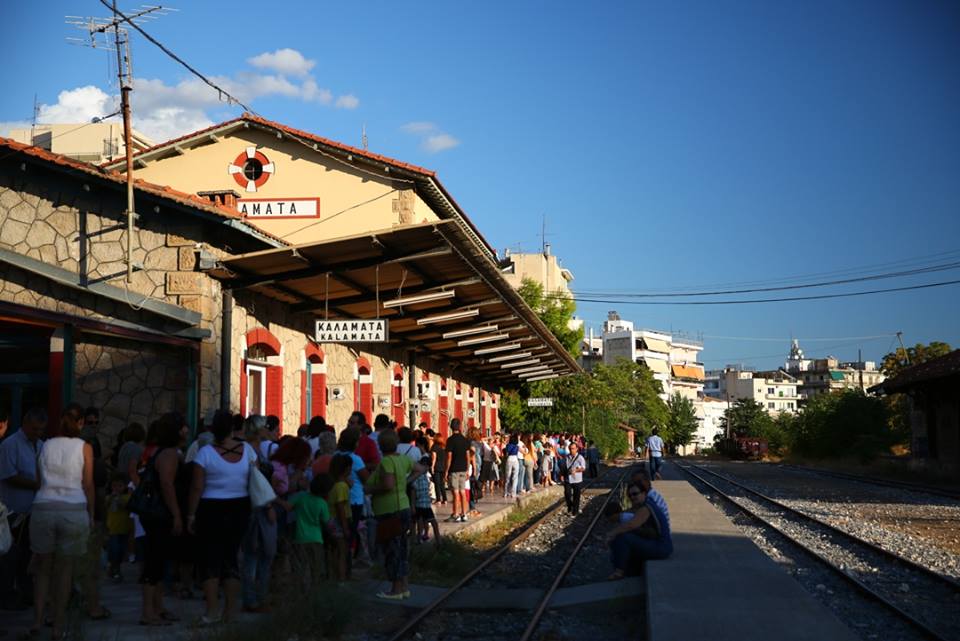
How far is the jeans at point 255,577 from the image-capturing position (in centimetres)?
873

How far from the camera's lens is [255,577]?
346 inches

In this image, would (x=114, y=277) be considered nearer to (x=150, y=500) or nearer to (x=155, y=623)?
(x=150, y=500)

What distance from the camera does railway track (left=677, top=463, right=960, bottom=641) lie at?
31.5 ft


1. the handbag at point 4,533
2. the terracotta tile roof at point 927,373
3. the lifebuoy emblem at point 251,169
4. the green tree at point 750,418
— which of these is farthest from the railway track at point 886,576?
the green tree at point 750,418

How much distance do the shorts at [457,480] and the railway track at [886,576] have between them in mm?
5458

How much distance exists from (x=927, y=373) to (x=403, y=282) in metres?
22.5

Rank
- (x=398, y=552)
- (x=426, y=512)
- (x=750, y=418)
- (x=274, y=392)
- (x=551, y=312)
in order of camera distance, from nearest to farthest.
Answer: (x=398, y=552) < (x=426, y=512) < (x=274, y=392) < (x=551, y=312) < (x=750, y=418)

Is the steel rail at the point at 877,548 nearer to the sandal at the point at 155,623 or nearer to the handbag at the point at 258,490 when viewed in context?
the handbag at the point at 258,490

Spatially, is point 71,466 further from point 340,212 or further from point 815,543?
point 340,212

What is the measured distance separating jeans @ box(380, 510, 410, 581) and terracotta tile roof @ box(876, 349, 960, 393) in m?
24.2

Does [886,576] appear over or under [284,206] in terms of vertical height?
under

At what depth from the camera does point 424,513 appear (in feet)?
42.3

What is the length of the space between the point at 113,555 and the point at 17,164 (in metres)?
6.28

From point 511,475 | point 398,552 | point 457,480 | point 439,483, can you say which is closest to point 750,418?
point 511,475
